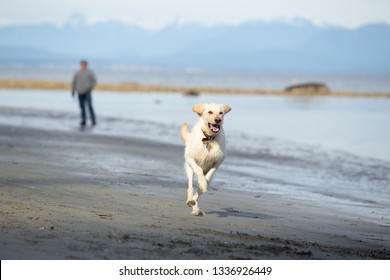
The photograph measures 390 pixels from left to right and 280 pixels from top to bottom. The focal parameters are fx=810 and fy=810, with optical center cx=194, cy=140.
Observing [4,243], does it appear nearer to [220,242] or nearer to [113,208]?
[220,242]

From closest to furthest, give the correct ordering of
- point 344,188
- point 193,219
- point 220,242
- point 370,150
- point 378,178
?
point 220,242
point 193,219
point 344,188
point 378,178
point 370,150

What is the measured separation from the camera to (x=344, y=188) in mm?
13719

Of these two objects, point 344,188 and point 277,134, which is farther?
point 277,134

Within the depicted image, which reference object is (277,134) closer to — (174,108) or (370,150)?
(370,150)

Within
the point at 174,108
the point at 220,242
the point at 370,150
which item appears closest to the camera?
the point at 220,242

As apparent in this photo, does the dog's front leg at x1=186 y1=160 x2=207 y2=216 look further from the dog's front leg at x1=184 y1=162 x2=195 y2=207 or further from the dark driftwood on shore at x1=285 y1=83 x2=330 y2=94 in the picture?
the dark driftwood on shore at x1=285 y1=83 x2=330 y2=94

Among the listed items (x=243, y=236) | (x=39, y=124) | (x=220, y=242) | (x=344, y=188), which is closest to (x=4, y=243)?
(x=220, y=242)

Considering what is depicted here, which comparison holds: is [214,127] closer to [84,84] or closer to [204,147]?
[204,147]

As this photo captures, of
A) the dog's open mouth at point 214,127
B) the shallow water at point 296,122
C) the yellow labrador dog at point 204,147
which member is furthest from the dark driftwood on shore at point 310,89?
the dog's open mouth at point 214,127

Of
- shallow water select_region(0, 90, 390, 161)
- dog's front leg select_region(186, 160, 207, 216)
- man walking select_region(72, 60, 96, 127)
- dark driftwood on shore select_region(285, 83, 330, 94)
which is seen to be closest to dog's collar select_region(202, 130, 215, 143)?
dog's front leg select_region(186, 160, 207, 216)

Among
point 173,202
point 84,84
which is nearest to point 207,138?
point 173,202

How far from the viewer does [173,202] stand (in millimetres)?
10273

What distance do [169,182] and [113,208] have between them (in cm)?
333

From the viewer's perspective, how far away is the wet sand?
272 inches
